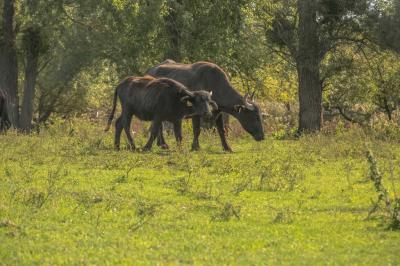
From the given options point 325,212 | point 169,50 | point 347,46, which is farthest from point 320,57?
point 325,212

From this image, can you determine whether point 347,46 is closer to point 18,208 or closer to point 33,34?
point 33,34

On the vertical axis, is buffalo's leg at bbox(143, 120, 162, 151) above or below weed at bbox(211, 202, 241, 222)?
above

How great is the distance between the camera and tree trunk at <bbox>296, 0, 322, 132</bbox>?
2905 centimetres

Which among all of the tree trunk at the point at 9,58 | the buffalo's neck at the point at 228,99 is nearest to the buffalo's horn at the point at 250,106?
the buffalo's neck at the point at 228,99

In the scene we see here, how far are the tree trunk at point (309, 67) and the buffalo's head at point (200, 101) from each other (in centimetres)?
959

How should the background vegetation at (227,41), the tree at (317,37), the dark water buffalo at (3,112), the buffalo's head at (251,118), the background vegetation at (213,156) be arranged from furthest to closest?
the background vegetation at (227,41) < the tree at (317,37) < the dark water buffalo at (3,112) < the buffalo's head at (251,118) < the background vegetation at (213,156)

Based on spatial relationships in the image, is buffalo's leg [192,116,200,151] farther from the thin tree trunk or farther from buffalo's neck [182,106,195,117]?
the thin tree trunk

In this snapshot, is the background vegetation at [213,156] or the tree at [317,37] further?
the tree at [317,37]

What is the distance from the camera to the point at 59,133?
25.9 meters

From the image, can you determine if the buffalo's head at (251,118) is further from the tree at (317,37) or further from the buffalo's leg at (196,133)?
the tree at (317,37)

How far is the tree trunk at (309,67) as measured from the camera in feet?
95.3

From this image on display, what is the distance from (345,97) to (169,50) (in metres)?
12.7

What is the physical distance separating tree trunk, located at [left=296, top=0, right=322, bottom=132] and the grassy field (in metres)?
11.7

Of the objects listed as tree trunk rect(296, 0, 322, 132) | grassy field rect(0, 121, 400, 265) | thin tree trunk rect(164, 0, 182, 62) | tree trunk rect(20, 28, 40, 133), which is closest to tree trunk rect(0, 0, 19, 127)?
tree trunk rect(20, 28, 40, 133)
